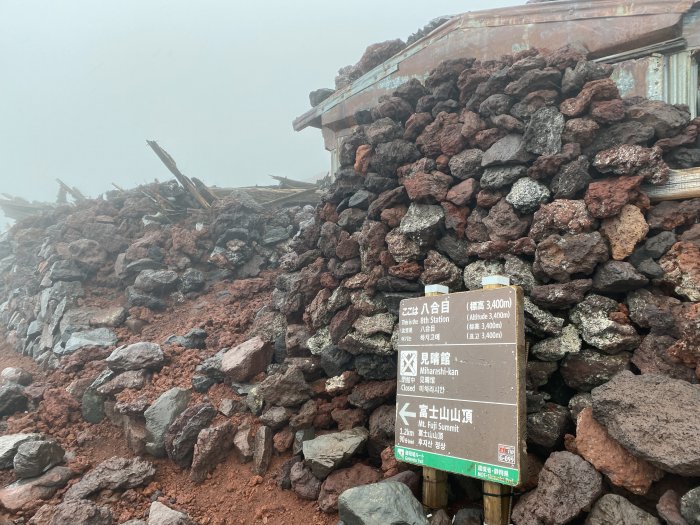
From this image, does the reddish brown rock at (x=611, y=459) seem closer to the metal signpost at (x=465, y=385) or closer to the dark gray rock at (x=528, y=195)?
the metal signpost at (x=465, y=385)

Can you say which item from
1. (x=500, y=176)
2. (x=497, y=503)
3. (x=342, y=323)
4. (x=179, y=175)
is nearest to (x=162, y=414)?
(x=342, y=323)

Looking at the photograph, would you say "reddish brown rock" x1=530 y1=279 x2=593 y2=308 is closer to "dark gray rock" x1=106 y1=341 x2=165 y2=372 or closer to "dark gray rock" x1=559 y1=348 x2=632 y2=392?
"dark gray rock" x1=559 y1=348 x2=632 y2=392

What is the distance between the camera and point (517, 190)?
5027mm

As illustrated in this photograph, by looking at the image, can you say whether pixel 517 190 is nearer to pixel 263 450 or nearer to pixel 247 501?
pixel 263 450

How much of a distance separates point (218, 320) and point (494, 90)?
6.09m

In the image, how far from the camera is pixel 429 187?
566 cm

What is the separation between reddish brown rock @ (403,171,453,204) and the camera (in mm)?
5648

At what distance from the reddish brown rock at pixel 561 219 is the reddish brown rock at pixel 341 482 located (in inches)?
125

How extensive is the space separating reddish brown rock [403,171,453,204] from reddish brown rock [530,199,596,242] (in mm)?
1297

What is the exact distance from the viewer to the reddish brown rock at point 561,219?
456 centimetres

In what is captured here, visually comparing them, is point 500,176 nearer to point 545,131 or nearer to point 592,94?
point 545,131

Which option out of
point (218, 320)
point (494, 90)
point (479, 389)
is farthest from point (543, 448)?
point (218, 320)

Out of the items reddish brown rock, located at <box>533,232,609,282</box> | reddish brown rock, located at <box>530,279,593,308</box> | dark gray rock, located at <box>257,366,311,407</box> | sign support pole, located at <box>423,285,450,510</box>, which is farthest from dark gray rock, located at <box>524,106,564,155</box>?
dark gray rock, located at <box>257,366,311,407</box>

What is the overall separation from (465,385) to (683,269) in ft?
7.92
